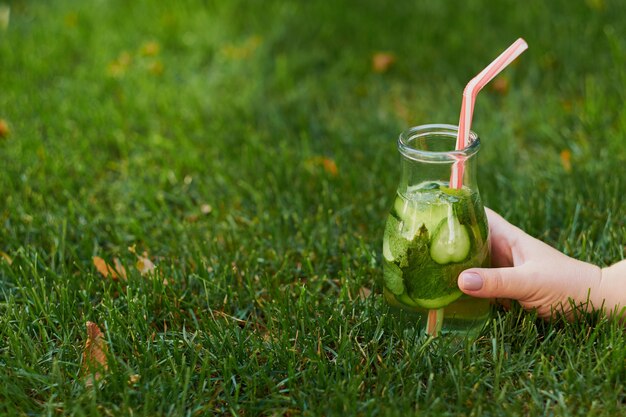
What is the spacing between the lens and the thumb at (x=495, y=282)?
5.60ft

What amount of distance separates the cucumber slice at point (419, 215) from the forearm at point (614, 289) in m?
0.48

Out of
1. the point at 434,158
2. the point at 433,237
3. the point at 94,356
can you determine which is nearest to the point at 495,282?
the point at 433,237

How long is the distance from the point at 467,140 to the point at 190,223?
115 cm

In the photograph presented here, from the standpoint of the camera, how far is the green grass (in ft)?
5.74

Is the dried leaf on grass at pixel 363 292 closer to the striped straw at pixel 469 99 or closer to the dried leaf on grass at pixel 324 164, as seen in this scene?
the striped straw at pixel 469 99

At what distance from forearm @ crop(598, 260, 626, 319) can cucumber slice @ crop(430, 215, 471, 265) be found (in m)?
0.39

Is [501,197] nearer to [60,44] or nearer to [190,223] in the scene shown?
[190,223]

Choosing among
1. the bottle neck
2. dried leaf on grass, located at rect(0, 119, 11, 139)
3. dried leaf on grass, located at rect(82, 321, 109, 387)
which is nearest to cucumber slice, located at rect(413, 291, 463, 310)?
the bottle neck

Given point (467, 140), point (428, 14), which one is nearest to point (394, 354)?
point (467, 140)

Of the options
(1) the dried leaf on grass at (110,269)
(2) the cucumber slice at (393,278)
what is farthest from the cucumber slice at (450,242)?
(1) the dried leaf on grass at (110,269)

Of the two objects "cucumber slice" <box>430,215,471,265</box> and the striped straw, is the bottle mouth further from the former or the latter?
"cucumber slice" <box>430,215,471,265</box>

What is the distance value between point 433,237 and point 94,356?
2.88 ft

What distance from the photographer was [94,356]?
183cm

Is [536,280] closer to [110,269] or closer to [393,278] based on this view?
[393,278]
